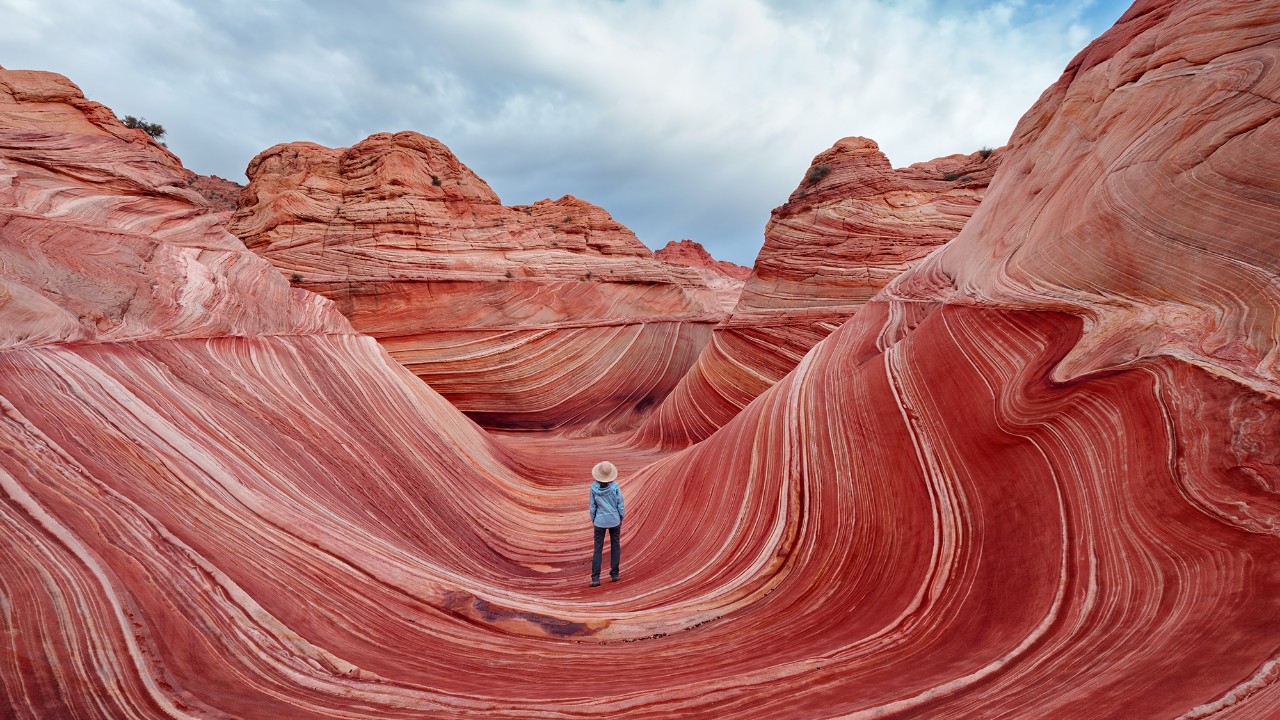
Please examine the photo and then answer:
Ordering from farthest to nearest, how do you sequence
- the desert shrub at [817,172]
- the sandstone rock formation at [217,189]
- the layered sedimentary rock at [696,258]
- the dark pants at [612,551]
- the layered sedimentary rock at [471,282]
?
the layered sedimentary rock at [696,258] < the sandstone rock formation at [217,189] < the layered sedimentary rock at [471,282] < the desert shrub at [817,172] < the dark pants at [612,551]

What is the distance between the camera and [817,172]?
13.6 m

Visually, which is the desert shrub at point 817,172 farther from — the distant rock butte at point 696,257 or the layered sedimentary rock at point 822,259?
the distant rock butte at point 696,257

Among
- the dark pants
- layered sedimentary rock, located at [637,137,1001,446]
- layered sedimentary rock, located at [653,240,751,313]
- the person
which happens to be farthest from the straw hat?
layered sedimentary rock, located at [653,240,751,313]

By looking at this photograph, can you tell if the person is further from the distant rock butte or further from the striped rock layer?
the distant rock butte

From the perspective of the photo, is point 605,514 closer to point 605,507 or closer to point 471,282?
point 605,507

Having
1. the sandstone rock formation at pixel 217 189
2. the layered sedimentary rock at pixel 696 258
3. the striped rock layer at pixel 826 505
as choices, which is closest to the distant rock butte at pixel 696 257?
the layered sedimentary rock at pixel 696 258

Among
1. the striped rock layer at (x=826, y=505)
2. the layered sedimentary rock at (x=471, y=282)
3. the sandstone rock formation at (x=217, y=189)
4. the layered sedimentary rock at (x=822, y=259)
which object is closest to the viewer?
the striped rock layer at (x=826, y=505)

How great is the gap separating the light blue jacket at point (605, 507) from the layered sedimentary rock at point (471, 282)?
9.25m

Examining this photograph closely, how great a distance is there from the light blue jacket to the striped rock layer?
21.9 inches

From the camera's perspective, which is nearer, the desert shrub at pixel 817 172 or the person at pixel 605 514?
the person at pixel 605 514

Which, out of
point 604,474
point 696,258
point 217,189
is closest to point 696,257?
point 696,258

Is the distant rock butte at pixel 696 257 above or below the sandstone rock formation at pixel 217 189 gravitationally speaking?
above

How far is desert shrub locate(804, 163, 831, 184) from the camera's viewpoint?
13414mm

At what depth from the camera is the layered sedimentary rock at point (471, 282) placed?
44.8 feet
